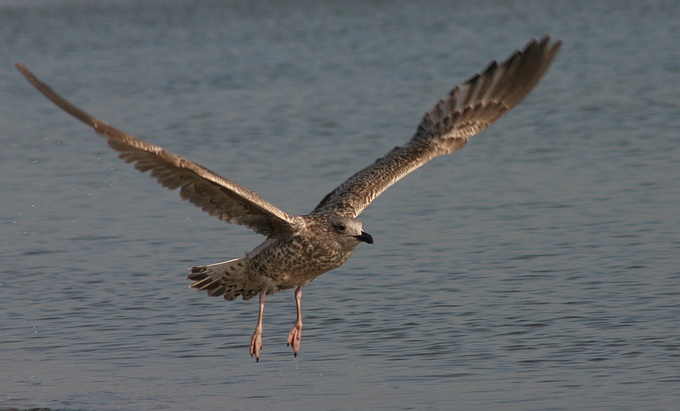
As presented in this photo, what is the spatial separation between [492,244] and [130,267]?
121 inches

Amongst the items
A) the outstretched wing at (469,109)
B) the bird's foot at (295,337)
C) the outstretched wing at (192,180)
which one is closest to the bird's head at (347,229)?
the outstretched wing at (192,180)

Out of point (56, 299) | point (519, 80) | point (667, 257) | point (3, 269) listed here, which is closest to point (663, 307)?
point (667, 257)

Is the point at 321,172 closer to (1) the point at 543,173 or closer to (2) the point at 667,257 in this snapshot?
(1) the point at 543,173

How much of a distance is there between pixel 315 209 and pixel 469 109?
1.95 metres

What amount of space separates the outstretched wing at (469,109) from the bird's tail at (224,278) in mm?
990

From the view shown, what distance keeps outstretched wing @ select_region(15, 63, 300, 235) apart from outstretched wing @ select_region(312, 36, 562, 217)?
1027 millimetres

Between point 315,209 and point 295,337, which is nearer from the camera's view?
point 295,337

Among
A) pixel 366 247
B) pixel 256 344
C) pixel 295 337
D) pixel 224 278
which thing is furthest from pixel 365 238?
pixel 366 247

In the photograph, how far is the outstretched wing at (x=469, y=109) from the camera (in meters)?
9.82

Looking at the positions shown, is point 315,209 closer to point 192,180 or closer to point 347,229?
point 347,229

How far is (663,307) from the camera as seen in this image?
914cm

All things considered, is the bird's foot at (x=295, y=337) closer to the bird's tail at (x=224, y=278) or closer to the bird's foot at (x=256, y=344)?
the bird's foot at (x=256, y=344)

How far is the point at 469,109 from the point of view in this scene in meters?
10.5

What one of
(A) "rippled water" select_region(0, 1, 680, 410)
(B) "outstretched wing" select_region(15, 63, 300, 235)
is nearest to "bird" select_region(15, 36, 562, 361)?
(B) "outstretched wing" select_region(15, 63, 300, 235)
